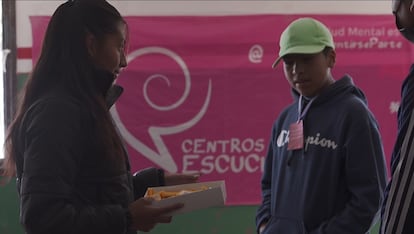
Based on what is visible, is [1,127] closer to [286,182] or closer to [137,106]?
[137,106]

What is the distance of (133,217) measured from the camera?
1101 millimetres

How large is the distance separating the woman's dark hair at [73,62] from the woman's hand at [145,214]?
0.13m

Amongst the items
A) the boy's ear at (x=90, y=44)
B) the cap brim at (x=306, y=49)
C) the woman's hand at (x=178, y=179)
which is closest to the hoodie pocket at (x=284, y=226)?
the woman's hand at (x=178, y=179)

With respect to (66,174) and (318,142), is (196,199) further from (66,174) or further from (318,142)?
(318,142)

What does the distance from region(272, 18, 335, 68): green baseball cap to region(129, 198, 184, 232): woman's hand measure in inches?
30.9

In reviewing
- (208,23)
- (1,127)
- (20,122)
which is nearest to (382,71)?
(208,23)

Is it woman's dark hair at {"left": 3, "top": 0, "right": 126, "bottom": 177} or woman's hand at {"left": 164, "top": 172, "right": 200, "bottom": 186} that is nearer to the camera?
woman's dark hair at {"left": 3, "top": 0, "right": 126, "bottom": 177}

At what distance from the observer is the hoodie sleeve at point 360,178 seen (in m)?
1.51

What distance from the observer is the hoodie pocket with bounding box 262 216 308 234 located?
62.8 inches

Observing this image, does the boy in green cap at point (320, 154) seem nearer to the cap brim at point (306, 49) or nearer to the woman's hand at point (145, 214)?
the cap brim at point (306, 49)

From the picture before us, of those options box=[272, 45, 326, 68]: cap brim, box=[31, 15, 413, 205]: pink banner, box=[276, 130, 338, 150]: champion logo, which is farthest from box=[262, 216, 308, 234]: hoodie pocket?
box=[31, 15, 413, 205]: pink banner

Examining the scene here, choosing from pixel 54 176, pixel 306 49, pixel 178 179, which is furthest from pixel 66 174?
pixel 306 49

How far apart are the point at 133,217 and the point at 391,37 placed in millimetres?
2162

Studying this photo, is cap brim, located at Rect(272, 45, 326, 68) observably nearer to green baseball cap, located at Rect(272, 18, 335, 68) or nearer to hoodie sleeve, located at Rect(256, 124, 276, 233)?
green baseball cap, located at Rect(272, 18, 335, 68)
